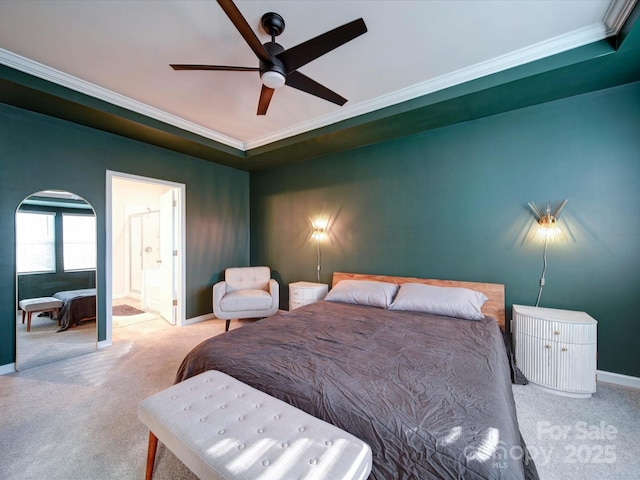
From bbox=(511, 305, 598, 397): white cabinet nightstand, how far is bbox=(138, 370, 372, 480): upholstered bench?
7.05 ft

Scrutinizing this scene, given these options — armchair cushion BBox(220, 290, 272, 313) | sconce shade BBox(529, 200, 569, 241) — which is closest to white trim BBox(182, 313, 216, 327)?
armchair cushion BBox(220, 290, 272, 313)

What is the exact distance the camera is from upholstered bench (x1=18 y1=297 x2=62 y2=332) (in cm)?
281

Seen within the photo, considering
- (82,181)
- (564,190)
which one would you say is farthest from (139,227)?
(564,190)

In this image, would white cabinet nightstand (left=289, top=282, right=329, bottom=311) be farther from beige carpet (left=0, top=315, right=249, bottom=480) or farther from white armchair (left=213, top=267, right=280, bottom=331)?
beige carpet (left=0, top=315, right=249, bottom=480)

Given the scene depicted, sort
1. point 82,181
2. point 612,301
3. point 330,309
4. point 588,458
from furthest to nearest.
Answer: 1. point 82,181
2. point 330,309
3. point 612,301
4. point 588,458

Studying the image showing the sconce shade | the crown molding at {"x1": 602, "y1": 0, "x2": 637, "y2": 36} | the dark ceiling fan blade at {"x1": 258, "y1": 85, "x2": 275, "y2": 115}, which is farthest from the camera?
the sconce shade

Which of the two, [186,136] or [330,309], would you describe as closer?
[330,309]

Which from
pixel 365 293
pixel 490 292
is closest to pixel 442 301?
pixel 490 292

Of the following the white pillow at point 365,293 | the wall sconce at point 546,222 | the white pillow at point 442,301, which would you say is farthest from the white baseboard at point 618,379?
the white pillow at point 365,293

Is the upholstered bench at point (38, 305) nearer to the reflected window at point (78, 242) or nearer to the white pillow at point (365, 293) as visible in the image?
the reflected window at point (78, 242)

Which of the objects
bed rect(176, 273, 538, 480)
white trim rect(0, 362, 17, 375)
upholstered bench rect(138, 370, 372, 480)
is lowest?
white trim rect(0, 362, 17, 375)

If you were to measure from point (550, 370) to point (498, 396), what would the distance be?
156cm

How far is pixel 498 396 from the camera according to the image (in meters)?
1.24

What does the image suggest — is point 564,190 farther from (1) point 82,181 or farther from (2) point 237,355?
(1) point 82,181
